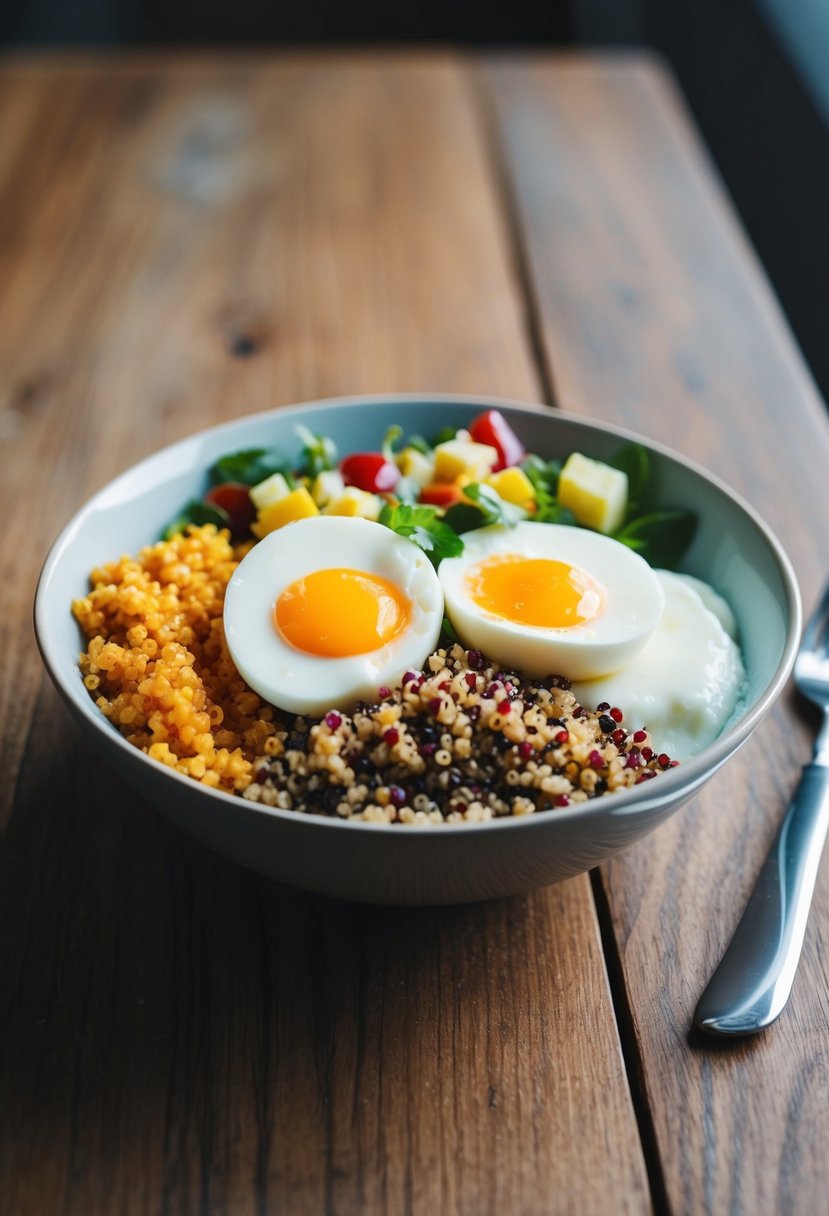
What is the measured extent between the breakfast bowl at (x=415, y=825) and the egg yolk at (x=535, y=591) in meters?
0.23

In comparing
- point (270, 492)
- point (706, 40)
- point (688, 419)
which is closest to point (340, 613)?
point (270, 492)

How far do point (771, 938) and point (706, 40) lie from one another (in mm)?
4442

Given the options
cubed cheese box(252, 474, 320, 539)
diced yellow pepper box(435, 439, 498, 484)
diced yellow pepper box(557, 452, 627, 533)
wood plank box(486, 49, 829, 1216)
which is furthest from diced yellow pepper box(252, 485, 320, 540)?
wood plank box(486, 49, 829, 1216)

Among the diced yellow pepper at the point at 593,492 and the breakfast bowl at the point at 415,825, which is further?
the diced yellow pepper at the point at 593,492

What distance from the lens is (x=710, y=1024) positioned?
1130 mm

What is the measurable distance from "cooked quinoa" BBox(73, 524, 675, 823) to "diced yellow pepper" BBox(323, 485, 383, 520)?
9.6 inches

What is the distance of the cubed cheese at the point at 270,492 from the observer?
60.6 inches

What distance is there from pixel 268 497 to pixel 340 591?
274 millimetres

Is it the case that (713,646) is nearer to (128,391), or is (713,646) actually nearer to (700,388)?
(700,388)

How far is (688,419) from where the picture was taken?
220 cm

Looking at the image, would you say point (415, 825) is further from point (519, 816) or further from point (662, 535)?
point (662, 535)

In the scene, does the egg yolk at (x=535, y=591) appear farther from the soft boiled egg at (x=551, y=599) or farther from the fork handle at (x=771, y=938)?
the fork handle at (x=771, y=938)

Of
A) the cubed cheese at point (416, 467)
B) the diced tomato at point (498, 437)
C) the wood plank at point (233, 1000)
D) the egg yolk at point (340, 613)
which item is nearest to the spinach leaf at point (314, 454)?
the cubed cheese at point (416, 467)

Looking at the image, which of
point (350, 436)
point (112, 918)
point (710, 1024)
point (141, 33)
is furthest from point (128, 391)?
point (141, 33)
